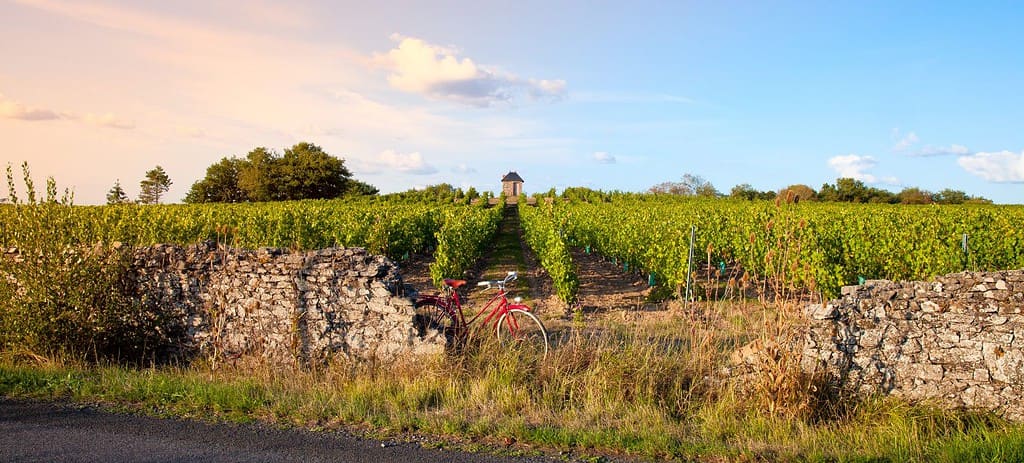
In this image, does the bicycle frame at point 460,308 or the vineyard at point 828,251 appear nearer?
the bicycle frame at point 460,308

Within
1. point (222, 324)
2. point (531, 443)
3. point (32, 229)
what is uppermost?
point (32, 229)

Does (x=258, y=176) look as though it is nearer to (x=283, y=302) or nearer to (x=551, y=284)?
(x=551, y=284)

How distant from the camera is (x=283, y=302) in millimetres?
8289

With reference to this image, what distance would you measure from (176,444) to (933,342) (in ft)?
21.1

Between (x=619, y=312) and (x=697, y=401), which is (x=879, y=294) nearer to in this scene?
(x=697, y=401)

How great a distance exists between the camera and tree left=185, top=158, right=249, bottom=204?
81.1 metres

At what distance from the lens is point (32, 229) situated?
8.38 meters

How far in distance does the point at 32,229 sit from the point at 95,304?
3.92 ft

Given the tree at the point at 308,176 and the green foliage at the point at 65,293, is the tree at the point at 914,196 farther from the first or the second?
the green foliage at the point at 65,293

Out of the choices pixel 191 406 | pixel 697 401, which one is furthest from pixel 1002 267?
pixel 191 406

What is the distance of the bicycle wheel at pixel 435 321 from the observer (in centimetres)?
783

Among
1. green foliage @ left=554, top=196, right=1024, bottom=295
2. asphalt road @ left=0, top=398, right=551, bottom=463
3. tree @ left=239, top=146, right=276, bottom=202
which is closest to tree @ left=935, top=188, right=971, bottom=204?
green foliage @ left=554, top=196, right=1024, bottom=295

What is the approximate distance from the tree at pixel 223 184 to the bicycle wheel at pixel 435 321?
77747mm

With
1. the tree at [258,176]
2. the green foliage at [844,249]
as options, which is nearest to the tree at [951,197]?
the green foliage at [844,249]
